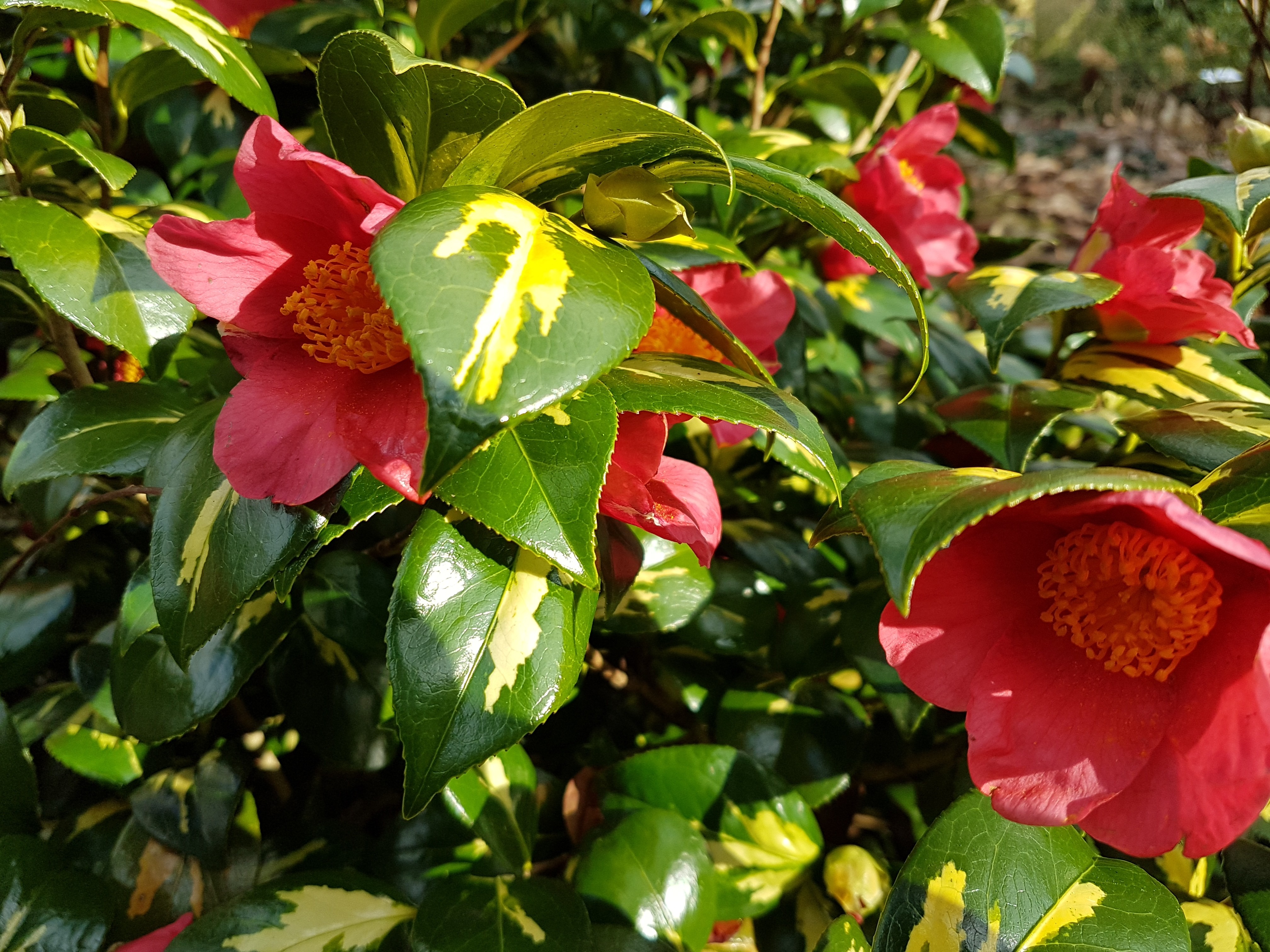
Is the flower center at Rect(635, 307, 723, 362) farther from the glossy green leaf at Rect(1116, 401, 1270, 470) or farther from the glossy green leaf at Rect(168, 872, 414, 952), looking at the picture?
the glossy green leaf at Rect(168, 872, 414, 952)

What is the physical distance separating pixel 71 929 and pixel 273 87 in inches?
37.3

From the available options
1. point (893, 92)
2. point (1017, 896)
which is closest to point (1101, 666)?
point (1017, 896)

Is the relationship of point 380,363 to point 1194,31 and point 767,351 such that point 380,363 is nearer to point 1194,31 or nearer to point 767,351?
point 767,351

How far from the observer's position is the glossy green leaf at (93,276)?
1.93 feet

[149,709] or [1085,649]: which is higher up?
[1085,649]

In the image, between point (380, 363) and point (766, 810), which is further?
point (766, 810)

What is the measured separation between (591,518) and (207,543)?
0.80ft

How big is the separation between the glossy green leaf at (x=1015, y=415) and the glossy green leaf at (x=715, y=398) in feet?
1.09

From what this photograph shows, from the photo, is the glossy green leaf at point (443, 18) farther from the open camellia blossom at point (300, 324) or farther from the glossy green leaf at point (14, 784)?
the glossy green leaf at point (14, 784)

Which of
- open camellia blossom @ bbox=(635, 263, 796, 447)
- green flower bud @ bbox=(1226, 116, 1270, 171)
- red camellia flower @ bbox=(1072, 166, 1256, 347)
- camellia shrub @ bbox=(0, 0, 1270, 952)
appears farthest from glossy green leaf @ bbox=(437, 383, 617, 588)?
green flower bud @ bbox=(1226, 116, 1270, 171)

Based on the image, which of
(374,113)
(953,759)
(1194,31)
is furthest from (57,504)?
(1194,31)

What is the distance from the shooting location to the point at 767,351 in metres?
0.81

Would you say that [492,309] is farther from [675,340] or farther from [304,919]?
[304,919]

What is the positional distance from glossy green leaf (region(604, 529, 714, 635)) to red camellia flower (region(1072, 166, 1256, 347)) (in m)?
0.45
